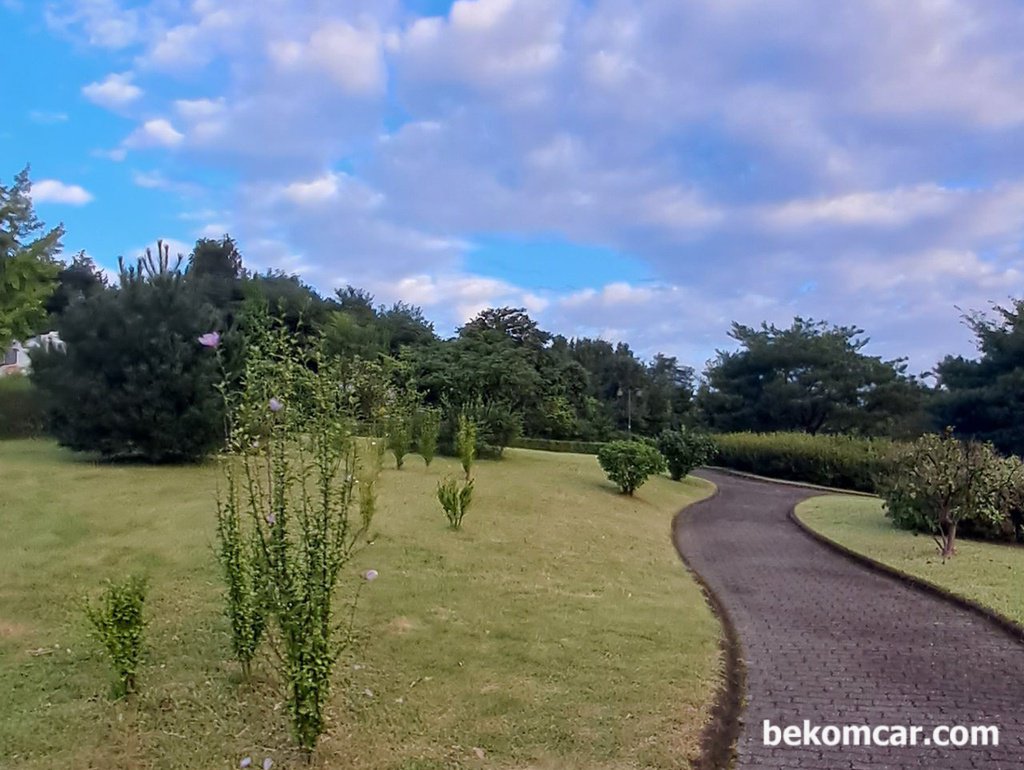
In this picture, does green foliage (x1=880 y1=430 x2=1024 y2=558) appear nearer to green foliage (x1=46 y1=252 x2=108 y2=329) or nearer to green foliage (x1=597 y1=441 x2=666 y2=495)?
green foliage (x1=597 y1=441 x2=666 y2=495)

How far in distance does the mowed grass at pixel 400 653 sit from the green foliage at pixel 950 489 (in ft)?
12.3

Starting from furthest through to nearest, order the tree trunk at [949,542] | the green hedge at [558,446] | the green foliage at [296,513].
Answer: the green hedge at [558,446] < the tree trunk at [949,542] < the green foliage at [296,513]

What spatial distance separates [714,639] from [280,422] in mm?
3797

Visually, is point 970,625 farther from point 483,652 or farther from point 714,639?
point 483,652

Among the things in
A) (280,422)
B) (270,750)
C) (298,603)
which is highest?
(280,422)

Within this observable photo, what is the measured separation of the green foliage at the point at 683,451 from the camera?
19.9m

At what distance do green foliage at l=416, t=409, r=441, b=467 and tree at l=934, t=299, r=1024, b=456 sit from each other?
19866 mm

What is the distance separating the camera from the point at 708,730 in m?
4.30

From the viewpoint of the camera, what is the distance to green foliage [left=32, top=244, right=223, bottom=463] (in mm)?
12938

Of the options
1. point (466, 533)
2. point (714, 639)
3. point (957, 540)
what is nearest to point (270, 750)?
point (714, 639)

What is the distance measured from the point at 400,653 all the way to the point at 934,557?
7.78 metres

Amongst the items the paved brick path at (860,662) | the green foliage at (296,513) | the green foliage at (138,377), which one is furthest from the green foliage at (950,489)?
the green foliage at (138,377)

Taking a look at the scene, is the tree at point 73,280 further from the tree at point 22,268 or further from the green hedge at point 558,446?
the green hedge at point 558,446

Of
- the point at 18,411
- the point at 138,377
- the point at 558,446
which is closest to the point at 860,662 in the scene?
the point at 138,377
